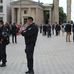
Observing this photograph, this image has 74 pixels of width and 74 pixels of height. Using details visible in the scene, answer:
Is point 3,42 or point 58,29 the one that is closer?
point 3,42

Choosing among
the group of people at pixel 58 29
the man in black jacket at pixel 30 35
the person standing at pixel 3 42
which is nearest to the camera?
the man in black jacket at pixel 30 35

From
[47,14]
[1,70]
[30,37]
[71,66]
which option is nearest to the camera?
[30,37]

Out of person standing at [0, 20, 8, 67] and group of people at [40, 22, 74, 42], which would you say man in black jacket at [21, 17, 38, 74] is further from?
group of people at [40, 22, 74, 42]

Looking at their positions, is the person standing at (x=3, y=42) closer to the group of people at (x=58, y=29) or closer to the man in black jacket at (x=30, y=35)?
the man in black jacket at (x=30, y=35)

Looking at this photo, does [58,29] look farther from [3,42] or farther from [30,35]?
[30,35]

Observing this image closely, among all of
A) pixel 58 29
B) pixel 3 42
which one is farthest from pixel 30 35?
pixel 58 29

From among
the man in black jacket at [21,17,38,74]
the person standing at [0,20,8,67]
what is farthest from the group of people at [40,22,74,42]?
the man in black jacket at [21,17,38,74]

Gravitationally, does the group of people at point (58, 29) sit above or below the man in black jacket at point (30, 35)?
below

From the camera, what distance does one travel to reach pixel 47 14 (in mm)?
183875

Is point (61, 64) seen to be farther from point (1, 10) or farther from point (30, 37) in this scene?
point (1, 10)

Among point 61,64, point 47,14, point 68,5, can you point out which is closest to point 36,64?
point 61,64

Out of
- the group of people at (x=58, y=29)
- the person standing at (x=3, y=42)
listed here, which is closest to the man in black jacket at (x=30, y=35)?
the person standing at (x=3, y=42)

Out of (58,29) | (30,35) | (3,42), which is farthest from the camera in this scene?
(58,29)

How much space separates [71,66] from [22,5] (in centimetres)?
14593
